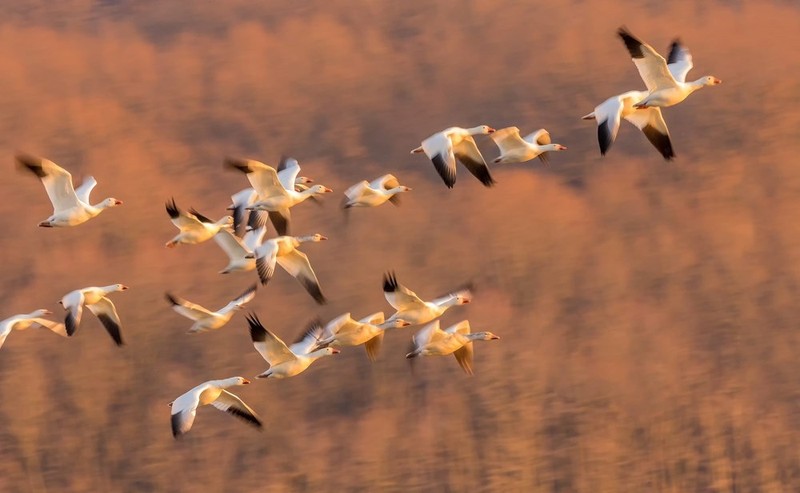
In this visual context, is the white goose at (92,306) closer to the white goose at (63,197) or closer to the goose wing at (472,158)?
the white goose at (63,197)

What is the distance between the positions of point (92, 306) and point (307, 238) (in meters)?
2.48

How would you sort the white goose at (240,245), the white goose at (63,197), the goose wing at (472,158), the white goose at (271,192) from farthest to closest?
the white goose at (240,245), the white goose at (271,192), the goose wing at (472,158), the white goose at (63,197)

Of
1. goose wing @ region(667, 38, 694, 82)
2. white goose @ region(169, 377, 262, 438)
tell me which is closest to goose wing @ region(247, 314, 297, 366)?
white goose @ region(169, 377, 262, 438)

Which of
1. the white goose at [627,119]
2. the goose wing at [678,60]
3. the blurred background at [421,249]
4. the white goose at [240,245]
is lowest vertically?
the blurred background at [421,249]

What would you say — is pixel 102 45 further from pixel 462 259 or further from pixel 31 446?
pixel 31 446

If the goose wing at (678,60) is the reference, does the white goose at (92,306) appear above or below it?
below

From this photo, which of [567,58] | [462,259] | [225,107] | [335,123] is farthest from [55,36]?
[462,259]

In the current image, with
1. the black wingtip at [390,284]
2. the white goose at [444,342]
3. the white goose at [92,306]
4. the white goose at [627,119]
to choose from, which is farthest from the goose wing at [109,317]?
the white goose at [627,119]

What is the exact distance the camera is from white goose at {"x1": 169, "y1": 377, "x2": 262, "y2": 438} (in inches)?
619

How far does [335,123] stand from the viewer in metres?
51.7

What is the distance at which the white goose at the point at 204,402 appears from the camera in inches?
619

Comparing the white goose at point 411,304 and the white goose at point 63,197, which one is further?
the white goose at point 411,304

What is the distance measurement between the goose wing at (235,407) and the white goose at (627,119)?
4251mm

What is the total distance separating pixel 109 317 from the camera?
59.1ft
